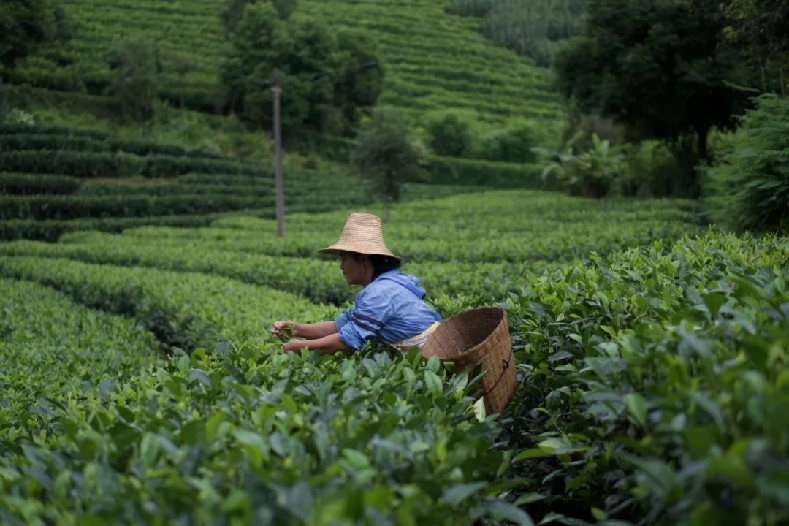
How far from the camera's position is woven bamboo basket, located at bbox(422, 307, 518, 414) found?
299 cm

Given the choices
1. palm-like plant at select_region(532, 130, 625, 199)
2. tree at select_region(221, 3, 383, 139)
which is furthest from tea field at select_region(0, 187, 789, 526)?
palm-like plant at select_region(532, 130, 625, 199)

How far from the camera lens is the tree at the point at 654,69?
16.8 meters

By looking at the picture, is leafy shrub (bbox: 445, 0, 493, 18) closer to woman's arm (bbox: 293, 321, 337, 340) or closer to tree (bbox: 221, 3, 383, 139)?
tree (bbox: 221, 3, 383, 139)

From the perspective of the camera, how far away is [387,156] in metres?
21.8

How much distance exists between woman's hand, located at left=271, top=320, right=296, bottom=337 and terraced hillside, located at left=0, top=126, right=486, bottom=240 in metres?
9.35

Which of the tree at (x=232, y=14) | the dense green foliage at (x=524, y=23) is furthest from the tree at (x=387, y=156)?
the dense green foliage at (x=524, y=23)

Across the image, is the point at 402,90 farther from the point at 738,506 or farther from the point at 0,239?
the point at 738,506

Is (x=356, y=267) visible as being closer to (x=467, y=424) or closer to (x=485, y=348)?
(x=485, y=348)

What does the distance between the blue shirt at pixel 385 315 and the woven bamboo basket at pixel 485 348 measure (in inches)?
4.6

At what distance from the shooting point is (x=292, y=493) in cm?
146

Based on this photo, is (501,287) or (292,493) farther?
(501,287)

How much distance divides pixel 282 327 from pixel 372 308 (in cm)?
57

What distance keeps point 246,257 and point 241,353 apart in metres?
7.60

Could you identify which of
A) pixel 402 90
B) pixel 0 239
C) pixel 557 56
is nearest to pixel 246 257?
pixel 0 239
